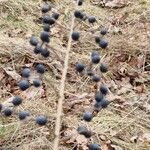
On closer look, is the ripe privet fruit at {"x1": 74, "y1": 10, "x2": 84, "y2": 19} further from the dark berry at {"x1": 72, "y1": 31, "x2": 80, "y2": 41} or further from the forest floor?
the dark berry at {"x1": 72, "y1": 31, "x2": 80, "y2": 41}

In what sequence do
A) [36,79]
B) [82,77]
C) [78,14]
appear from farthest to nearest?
[82,77] < [78,14] < [36,79]

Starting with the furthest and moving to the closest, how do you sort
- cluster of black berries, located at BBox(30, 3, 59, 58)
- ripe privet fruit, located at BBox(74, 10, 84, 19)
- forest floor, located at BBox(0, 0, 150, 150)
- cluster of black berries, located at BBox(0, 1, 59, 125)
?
forest floor, located at BBox(0, 0, 150, 150) → ripe privet fruit, located at BBox(74, 10, 84, 19) → cluster of black berries, located at BBox(30, 3, 59, 58) → cluster of black berries, located at BBox(0, 1, 59, 125)

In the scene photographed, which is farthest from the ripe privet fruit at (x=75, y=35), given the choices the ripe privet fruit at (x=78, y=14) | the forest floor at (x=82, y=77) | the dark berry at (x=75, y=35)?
the ripe privet fruit at (x=78, y=14)

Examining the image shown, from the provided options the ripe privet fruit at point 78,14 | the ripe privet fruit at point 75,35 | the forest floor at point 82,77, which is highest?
the ripe privet fruit at point 78,14

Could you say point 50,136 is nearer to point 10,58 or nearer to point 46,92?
point 46,92

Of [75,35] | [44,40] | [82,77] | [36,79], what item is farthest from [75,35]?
[82,77]

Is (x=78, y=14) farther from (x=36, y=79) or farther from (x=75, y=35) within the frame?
(x=36, y=79)

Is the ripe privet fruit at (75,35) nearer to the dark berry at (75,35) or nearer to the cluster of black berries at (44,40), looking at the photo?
the dark berry at (75,35)

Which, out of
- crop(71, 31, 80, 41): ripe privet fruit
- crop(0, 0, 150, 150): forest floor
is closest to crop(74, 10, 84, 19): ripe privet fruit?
crop(0, 0, 150, 150): forest floor
